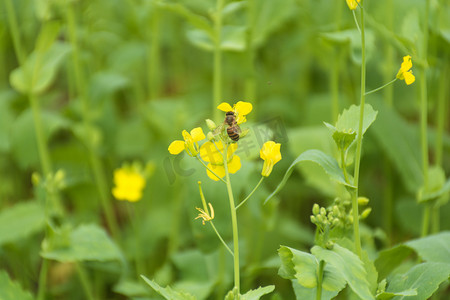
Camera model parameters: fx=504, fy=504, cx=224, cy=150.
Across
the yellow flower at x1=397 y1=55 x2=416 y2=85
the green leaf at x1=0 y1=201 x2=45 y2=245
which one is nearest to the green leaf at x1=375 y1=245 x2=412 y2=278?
the yellow flower at x1=397 y1=55 x2=416 y2=85

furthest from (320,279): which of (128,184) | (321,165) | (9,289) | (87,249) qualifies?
(128,184)

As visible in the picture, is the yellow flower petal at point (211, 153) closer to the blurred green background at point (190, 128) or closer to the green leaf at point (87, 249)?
the blurred green background at point (190, 128)

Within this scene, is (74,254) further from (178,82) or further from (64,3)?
(178,82)

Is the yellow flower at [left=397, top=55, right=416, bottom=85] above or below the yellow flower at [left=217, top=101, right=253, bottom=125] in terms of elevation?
above

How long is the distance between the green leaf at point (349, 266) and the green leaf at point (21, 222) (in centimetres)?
86

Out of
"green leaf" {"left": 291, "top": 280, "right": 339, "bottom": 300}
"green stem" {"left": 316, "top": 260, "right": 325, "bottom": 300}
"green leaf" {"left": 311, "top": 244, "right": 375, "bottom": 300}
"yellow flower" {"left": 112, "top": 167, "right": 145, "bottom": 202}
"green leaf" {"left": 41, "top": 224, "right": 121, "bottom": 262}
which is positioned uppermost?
"green leaf" {"left": 311, "top": 244, "right": 375, "bottom": 300}

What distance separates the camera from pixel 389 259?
3.19 feet

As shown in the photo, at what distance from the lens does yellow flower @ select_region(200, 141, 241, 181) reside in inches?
30.7

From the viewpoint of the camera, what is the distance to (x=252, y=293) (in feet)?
2.47

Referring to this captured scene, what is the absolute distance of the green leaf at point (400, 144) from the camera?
140cm

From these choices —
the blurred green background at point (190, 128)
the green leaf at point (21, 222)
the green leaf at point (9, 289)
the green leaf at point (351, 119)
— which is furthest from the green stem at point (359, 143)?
the green leaf at point (21, 222)

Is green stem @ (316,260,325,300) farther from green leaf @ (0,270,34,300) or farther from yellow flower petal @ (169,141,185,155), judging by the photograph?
green leaf @ (0,270,34,300)

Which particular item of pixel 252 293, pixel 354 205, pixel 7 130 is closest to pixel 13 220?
pixel 7 130

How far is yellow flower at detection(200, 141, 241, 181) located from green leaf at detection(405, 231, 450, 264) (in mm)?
388
